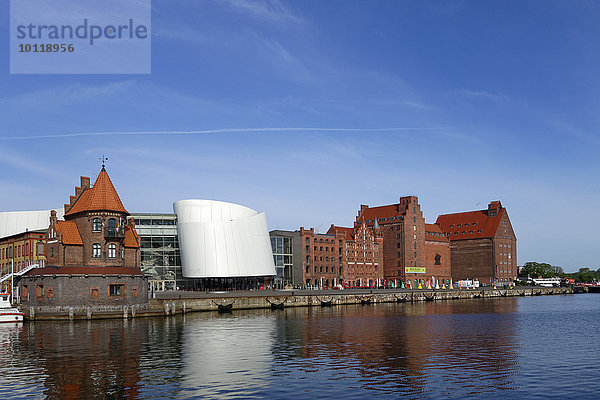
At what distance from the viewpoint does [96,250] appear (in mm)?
73438

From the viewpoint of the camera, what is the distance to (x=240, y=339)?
51.2 meters

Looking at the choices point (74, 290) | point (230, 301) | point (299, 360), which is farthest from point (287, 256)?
point (299, 360)

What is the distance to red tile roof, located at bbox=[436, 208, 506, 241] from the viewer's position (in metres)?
179

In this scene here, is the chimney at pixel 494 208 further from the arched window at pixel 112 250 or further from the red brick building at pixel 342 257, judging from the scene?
the arched window at pixel 112 250

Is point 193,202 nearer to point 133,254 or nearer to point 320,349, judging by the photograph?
point 133,254

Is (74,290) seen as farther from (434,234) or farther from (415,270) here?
(434,234)

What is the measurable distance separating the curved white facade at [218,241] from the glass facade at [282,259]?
13278mm

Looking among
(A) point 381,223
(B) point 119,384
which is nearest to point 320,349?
(B) point 119,384

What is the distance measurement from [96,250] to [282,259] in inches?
2495

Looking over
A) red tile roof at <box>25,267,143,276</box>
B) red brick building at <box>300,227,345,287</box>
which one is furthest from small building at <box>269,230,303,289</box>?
red tile roof at <box>25,267,143,276</box>

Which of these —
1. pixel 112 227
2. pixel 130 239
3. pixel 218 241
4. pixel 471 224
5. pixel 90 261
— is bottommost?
pixel 90 261

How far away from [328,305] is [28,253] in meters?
47.6

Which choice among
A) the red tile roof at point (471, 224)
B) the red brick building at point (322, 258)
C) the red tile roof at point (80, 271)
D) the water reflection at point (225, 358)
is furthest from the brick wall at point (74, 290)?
the red tile roof at point (471, 224)

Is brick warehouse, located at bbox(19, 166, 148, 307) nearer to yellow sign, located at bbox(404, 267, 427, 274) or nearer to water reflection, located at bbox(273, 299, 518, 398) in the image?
water reflection, located at bbox(273, 299, 518, 398)
